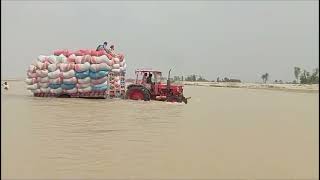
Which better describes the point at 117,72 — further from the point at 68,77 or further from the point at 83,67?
the point at 68,77

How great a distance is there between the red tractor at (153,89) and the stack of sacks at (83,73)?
1.26 metres

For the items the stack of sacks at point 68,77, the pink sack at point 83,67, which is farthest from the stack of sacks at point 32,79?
A: the pink sack at point 83,67

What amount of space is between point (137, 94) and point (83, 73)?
174 cm

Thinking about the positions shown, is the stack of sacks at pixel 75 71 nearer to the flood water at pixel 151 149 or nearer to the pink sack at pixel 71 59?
the pink sack at pixel 71 59

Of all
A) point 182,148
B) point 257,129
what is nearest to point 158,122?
point 257,129

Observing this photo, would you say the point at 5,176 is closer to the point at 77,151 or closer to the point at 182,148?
the point at 77,151

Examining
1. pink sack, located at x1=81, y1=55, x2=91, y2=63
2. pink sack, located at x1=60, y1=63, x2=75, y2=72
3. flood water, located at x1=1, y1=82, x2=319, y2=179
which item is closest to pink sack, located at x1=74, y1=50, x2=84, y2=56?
pink sack, located at x1=81, y1=55, x2=91, y2=63

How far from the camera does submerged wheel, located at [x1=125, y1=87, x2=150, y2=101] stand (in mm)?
13438

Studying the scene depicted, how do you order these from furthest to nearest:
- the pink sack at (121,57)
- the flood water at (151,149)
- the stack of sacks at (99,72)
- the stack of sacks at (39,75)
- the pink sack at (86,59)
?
the pink sack at (121,57) → the stack of sacks at (39,75) → the pink sack at (86,59) → the stack of sacks at (99,72) → the flood water at (151,149)

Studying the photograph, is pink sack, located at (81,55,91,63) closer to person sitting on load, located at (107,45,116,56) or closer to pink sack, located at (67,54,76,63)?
pink sack, located at (67,54,76,63)

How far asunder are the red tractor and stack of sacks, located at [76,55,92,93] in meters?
1.26

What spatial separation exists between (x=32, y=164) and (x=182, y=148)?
6.60 ft

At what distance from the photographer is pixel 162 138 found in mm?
6496

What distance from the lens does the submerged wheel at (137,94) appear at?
1344 centimetres
